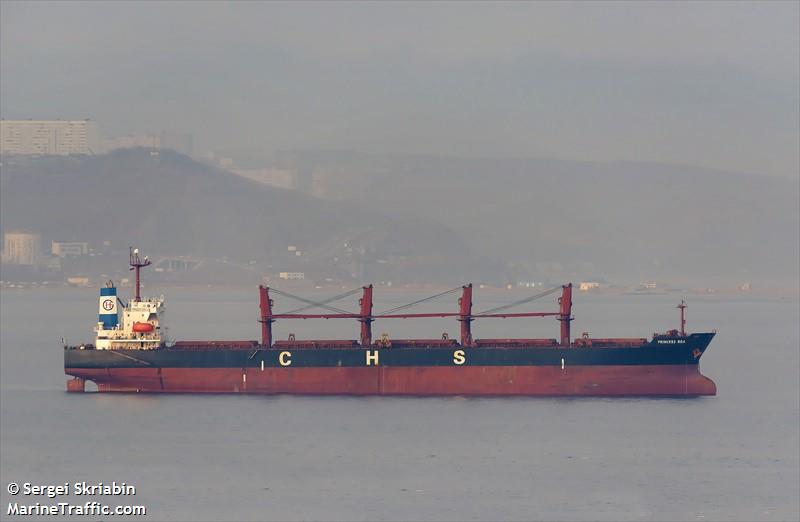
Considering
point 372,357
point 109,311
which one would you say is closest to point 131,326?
point 109,311

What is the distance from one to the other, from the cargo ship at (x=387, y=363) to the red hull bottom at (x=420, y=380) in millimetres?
48

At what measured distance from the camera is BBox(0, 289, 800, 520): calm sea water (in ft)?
153

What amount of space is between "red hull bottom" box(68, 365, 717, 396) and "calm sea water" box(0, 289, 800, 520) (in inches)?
30.9

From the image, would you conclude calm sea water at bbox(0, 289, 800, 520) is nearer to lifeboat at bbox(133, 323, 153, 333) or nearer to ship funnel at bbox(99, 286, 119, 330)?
lifeboat at bbox(133, 323, 153, 333)

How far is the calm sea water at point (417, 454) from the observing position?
153 feet

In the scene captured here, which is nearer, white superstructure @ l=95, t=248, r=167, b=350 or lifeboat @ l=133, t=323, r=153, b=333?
lifeboat @ l=133, t=323, r=153, b=333

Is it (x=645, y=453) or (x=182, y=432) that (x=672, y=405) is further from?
(x=182, y=432)

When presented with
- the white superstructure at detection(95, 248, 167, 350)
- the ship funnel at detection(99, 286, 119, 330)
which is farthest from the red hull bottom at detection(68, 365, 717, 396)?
the ship funnel at detection(99, 286, 119, 330)

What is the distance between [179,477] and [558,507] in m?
13.8

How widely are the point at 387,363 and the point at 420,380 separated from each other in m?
1.81

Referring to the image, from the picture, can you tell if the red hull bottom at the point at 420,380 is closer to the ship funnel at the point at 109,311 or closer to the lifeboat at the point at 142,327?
the lifeboat at the point at 142,327

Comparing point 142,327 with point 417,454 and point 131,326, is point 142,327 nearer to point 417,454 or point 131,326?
point 131,326

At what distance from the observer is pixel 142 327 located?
7212cm

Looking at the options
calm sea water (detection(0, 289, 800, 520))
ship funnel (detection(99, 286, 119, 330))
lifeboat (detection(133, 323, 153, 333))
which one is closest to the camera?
calm sea water (detection(0, 289, 800, 520))
